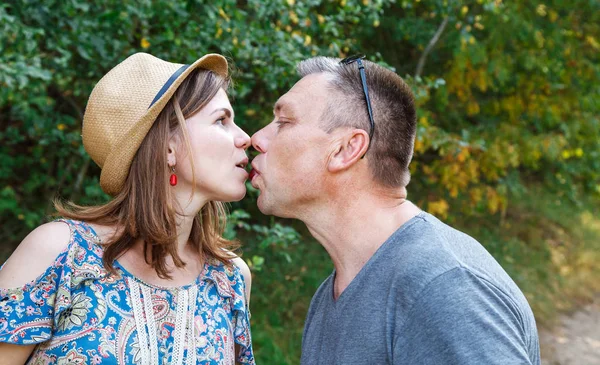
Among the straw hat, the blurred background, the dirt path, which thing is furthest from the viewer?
the dirt path

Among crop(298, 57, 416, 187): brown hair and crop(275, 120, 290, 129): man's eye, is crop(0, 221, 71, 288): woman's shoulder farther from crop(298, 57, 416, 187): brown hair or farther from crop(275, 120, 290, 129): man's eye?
crop(298, 57, 416, 187): brown hair

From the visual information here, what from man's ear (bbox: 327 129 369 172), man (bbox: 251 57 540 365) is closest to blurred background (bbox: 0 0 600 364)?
man (bbox: 251 57 540 365)

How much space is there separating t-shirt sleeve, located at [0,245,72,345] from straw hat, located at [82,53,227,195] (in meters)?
0.42

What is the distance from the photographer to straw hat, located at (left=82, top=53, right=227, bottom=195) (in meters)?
2.30

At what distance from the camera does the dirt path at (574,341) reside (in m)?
6.58

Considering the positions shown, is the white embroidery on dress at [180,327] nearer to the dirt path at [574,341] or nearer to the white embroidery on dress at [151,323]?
the white embroidery on dress at [151,323]

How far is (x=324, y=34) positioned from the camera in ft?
14.1

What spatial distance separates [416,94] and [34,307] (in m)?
3.04

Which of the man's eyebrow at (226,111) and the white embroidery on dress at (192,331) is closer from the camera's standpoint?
the white embroidery on dress at (192,331)

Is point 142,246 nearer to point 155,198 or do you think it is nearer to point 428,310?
point 155,198

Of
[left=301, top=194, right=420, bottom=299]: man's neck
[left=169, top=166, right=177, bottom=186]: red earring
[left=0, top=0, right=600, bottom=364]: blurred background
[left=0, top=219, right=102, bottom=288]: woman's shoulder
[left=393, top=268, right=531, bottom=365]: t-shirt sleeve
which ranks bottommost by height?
[left=0, top=0, right=600, bottom=364]: blurred background

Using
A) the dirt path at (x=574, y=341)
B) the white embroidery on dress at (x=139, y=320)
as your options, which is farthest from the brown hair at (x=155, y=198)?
the dirt path at (x=574, y=341)

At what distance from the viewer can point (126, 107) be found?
2312 millimetres

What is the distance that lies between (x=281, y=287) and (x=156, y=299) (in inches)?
155
